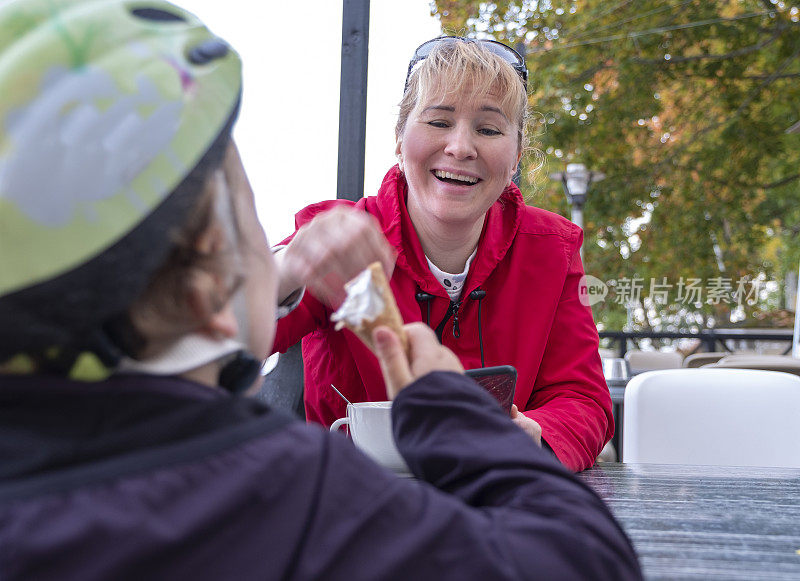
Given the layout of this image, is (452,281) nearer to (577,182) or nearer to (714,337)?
(577,182)

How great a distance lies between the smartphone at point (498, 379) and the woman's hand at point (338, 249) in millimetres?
194

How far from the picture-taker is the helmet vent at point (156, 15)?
622mm

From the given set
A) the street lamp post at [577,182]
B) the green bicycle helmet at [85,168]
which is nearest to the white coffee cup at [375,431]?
the green bicycle helmet at [85,168]

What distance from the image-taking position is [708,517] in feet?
3.20

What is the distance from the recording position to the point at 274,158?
2066mm

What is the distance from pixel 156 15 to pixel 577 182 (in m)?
7.65

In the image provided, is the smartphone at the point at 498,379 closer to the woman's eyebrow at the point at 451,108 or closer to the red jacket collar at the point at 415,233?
the red jacket collar at the point at 415,233

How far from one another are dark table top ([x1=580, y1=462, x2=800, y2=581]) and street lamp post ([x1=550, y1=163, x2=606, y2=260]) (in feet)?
22.0

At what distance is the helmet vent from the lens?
0.62 metres

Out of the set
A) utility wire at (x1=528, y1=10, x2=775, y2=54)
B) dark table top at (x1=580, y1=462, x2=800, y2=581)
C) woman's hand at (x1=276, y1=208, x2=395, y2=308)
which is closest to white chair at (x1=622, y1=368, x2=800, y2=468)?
dark table top at (x1=580, y1=462, x2=800, y2=581)

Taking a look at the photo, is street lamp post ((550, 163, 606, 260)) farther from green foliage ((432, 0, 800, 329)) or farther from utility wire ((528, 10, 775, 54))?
utility wire ((528, 10, 775, 54))

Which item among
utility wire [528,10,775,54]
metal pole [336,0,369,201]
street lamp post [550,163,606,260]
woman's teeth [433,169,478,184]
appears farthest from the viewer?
street lamp post [550,163,606,260]

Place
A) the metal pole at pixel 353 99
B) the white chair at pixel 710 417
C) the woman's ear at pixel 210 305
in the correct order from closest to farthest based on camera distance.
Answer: the woman's ear at pixel 210 305 → the white chair at pixel 710 417 → the metal pole at pixel 353 99

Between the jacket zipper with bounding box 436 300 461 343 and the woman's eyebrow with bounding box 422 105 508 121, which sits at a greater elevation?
the woman's eyebrow with bounding box 422 105 508 121
